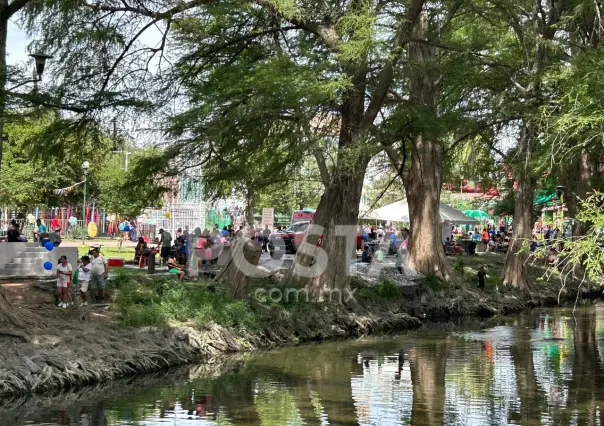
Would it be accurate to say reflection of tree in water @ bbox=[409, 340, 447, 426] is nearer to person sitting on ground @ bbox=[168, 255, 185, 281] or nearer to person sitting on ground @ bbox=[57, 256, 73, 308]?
person sitting on ground @ bbox=[168, 255, 185, 281]

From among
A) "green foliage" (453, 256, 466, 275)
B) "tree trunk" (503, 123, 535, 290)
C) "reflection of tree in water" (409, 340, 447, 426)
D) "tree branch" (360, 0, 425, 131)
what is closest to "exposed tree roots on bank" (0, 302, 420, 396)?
"reflection of tree in water" (409, 340, 447, 426)

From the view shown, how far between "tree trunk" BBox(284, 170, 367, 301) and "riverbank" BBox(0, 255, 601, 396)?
25.9 inches

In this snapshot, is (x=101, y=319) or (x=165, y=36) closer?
(x=101, y=319)

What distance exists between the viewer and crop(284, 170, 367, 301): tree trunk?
79.2 feet

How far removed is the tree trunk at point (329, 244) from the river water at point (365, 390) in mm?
2190

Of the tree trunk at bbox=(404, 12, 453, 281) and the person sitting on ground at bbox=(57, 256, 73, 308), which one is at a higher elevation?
the tree trunk at bbox=(404, 12, 453, 281)

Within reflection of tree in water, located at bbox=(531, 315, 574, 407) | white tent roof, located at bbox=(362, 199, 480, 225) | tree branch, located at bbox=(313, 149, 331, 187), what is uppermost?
tree branch, located at bbox=(313, 149, 331, 187)

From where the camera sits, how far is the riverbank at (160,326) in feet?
53.7

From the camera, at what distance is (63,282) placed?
20094 millimetres

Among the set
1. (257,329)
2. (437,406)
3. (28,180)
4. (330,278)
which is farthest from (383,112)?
(28,180)

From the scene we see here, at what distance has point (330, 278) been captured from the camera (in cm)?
2430

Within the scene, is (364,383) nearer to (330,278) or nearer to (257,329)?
(257,329)

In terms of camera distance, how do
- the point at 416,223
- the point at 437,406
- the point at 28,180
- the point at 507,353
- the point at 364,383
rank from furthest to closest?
the point at 28,180 < the point at 416,223 < the point at 507,353 < the point at 364,383 < the point at 437,406

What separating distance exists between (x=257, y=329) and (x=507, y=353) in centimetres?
545
